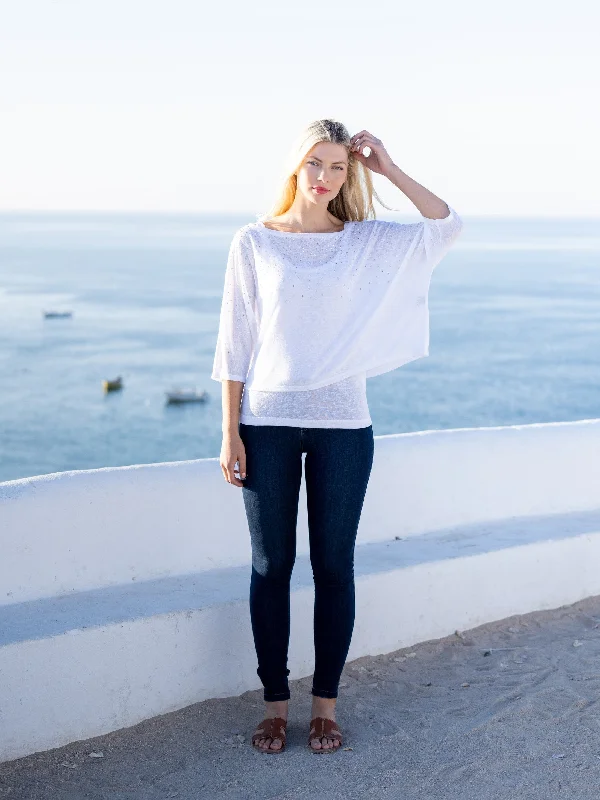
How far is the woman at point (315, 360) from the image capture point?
2258 mm

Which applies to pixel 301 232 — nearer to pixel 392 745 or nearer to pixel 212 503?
pixel 212 503

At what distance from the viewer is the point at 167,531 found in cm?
279

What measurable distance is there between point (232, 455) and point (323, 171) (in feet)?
2.21

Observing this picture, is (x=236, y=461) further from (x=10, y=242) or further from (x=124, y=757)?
(x=10, y=242)

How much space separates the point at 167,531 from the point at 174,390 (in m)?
39.8

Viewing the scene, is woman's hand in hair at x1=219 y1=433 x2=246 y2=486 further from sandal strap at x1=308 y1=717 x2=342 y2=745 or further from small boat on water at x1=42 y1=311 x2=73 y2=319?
small boat on water at x1=42 y1=311 x2=73 y2=319

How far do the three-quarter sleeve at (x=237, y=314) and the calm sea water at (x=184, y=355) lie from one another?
31629 mm

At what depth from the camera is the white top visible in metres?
2.25

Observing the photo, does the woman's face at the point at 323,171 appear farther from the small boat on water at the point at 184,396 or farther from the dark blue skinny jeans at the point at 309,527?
the small boat on water at the point at 184,396

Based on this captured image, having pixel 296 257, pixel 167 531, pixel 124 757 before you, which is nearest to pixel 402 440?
pixel 167 531

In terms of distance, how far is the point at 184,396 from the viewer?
4153 centimetres

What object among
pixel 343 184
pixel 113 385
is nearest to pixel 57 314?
pixel 113 385

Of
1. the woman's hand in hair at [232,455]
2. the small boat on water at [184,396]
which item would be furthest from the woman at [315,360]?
the small boat on water at [184,396]

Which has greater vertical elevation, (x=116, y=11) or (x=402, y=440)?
A: (x=116, y=11)
